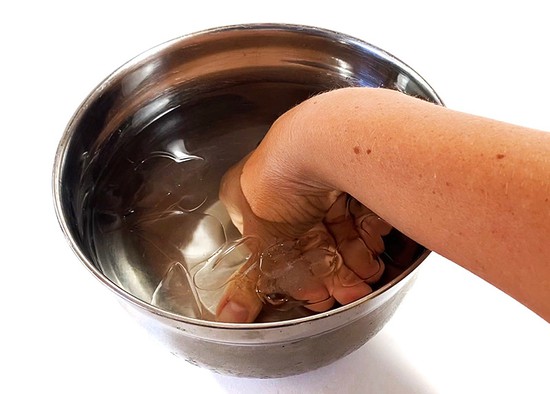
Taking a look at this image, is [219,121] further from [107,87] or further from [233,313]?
[233,313]

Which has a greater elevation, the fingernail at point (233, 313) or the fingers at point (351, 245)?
the fingers at point (351, 245)

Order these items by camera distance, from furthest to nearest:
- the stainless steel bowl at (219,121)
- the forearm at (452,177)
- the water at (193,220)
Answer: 1. the water at (193,220)
2. the stainless steel bowl at (219,121)
3. the forearm at (452,177)

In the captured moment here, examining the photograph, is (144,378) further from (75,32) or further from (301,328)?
(75,32)

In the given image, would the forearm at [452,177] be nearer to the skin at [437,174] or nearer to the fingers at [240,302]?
the skin at [437,174]

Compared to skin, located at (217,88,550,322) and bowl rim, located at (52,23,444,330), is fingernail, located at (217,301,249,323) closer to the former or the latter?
skin, located at (217,88,550,322)

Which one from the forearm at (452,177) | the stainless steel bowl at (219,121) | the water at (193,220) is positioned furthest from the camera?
the water at (193,220)

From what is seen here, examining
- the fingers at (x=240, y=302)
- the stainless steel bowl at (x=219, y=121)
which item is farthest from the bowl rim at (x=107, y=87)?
the fingers at (x=240, y=302)

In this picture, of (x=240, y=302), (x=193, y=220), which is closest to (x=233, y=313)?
(x=240, y=302)
